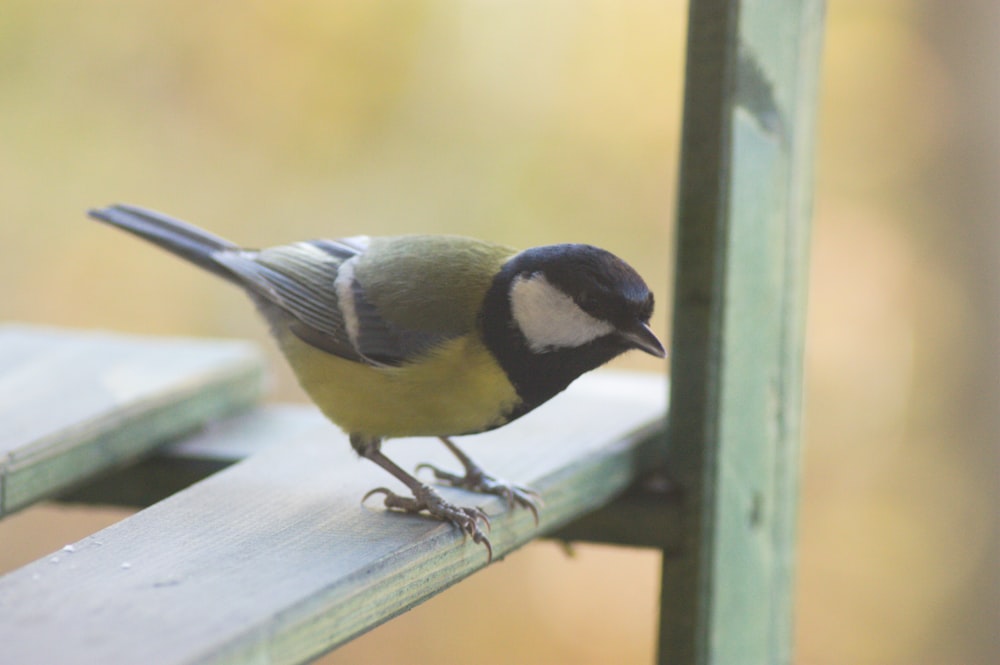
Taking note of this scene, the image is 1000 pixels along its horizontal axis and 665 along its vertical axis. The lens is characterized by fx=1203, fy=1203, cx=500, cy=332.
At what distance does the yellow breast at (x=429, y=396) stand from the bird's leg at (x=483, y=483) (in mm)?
118

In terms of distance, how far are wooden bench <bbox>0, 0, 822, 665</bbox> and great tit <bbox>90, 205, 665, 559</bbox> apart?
0.09 meters

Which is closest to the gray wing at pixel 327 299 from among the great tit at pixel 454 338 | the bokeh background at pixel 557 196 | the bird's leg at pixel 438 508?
the great tit at pixel 454 338

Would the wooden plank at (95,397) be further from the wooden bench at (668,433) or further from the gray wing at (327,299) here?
the gray wing at (327,299)

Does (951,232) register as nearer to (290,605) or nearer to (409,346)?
(409,346)

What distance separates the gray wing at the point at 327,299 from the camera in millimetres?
1956

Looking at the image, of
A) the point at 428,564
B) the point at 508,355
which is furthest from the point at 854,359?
the point at 428,564

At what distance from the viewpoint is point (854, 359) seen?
5117mm

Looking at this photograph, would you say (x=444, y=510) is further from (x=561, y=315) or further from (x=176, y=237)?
(x=176, y=237)

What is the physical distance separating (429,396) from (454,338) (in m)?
0.11

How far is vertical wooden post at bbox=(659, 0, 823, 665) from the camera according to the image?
215cm

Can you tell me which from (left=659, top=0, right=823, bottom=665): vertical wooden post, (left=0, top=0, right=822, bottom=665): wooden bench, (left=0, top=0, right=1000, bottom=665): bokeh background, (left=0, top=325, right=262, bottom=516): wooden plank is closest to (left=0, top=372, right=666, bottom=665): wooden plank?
(left=0, top=0, right=822, bottom=665): wooden bench

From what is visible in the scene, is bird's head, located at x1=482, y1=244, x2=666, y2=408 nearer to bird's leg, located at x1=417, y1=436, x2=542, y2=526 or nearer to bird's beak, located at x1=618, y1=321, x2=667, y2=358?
bird's beak, located at x1=618, y1=321, x2=667, y2=358

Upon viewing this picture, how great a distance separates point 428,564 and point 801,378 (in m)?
1.16

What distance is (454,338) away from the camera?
192 cm
